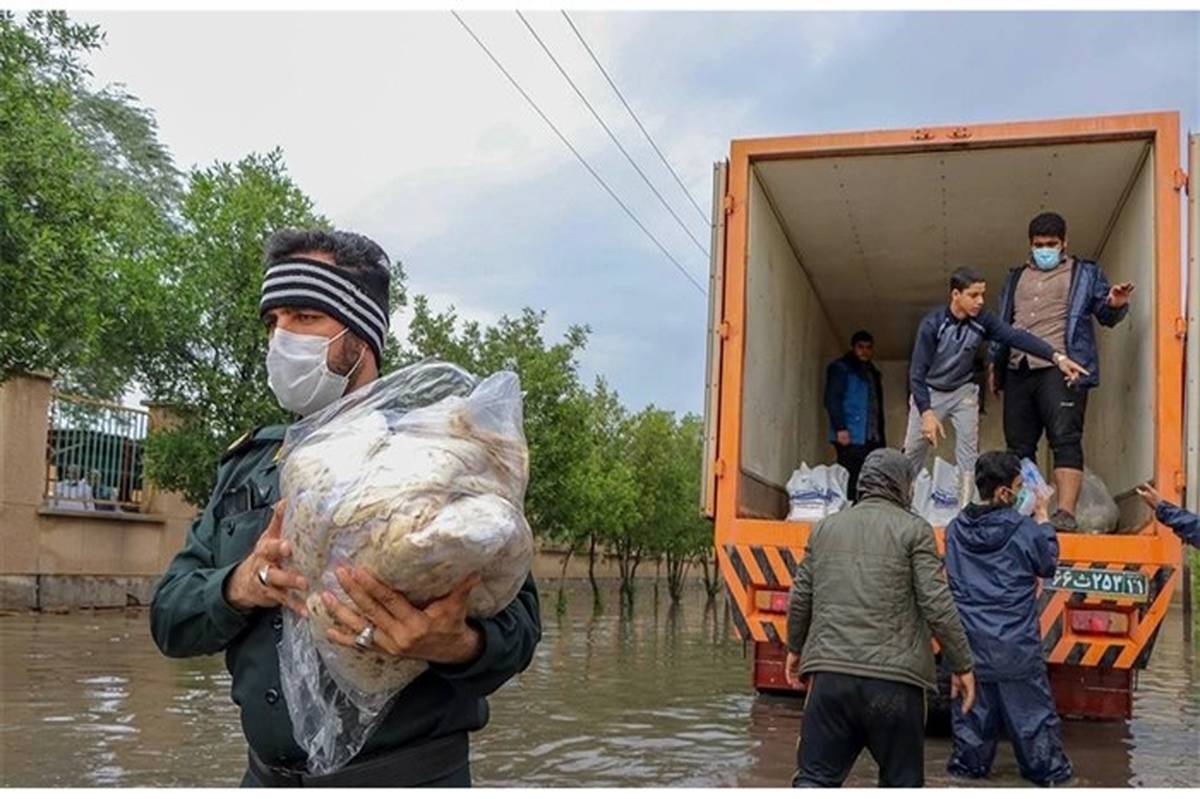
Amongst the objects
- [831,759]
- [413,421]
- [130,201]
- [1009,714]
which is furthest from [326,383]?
[130,201]

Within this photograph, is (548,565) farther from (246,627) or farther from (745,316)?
(246,627)

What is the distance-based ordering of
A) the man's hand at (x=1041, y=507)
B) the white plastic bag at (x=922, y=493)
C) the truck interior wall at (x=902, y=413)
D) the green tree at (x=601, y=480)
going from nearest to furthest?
the man's hand at (x=1041, y=507)
the white plastic bag at (x=922, y=493)
the truck interior wall at (x=902, y=413)
the green tree at (x=601, y=480)

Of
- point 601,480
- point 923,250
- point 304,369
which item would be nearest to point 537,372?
point 601,480

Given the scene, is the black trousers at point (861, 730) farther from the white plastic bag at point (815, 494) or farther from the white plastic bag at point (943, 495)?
the white plastic bag at point (815, 494)

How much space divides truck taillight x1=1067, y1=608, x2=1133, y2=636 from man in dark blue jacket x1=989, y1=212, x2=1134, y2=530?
53 centimetres

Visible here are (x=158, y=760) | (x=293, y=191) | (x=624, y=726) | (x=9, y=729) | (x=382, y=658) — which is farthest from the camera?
(x=293, y=191)

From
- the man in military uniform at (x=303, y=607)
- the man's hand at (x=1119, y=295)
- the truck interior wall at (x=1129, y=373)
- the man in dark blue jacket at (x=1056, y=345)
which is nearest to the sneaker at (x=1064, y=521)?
the man in dark blue jacket at (x=1056, y=345)

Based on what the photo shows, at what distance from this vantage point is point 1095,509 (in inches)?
265

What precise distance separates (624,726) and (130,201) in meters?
6.95

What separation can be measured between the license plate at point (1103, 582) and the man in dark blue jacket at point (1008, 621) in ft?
1.47

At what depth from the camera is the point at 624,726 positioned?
7.68 meters

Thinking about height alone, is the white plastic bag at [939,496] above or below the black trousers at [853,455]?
below

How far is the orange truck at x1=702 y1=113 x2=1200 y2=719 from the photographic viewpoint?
616 centimetres

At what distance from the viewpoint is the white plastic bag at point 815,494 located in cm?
738
